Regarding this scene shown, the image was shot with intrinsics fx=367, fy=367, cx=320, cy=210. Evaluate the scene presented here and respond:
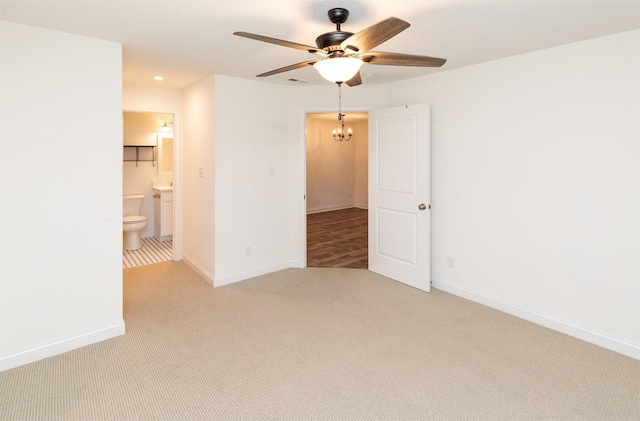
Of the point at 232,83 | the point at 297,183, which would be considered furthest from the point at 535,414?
the point at 232,83

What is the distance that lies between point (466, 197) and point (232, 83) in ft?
8.80

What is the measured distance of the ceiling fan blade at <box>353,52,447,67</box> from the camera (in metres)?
2.04

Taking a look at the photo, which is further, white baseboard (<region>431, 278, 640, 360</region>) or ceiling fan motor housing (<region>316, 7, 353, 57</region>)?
white baseboard (<region>431, 278, 640, 360</region>)

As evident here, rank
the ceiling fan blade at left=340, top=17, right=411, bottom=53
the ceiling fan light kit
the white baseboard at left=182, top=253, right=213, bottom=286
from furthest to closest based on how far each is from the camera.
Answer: the white baseboard at left=182, top=253, right=213, bottom=286 < the ceiling fan light kit < the ceiling fan blade at left=340, top=17, right=411, bottom=53

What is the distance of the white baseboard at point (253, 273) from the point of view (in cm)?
399

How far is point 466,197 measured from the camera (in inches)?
142

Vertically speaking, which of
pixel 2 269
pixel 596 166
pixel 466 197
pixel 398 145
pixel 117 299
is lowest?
pixel 117 299

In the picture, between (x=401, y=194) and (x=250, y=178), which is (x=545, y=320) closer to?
(x=401, y=194)

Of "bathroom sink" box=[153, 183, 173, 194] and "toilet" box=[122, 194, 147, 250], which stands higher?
"bathroom sink" box=[153, 183, 173, 194]

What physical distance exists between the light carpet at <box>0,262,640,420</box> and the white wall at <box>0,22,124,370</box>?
0.27 meters

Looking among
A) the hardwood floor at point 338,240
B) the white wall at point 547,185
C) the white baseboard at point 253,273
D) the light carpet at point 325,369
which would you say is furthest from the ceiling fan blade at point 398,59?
the hardwood floor at point 338,240

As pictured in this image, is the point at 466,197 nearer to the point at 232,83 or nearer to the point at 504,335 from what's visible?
the point at 504,335

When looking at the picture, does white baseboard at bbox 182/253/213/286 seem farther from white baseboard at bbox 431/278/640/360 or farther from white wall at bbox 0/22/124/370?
white baseboard at bbox 431/278/640/360

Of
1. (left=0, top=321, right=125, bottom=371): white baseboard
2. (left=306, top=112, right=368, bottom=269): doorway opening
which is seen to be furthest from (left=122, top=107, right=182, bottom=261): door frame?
(left=306, top=112, right=368, bottom=269): doorway opening
